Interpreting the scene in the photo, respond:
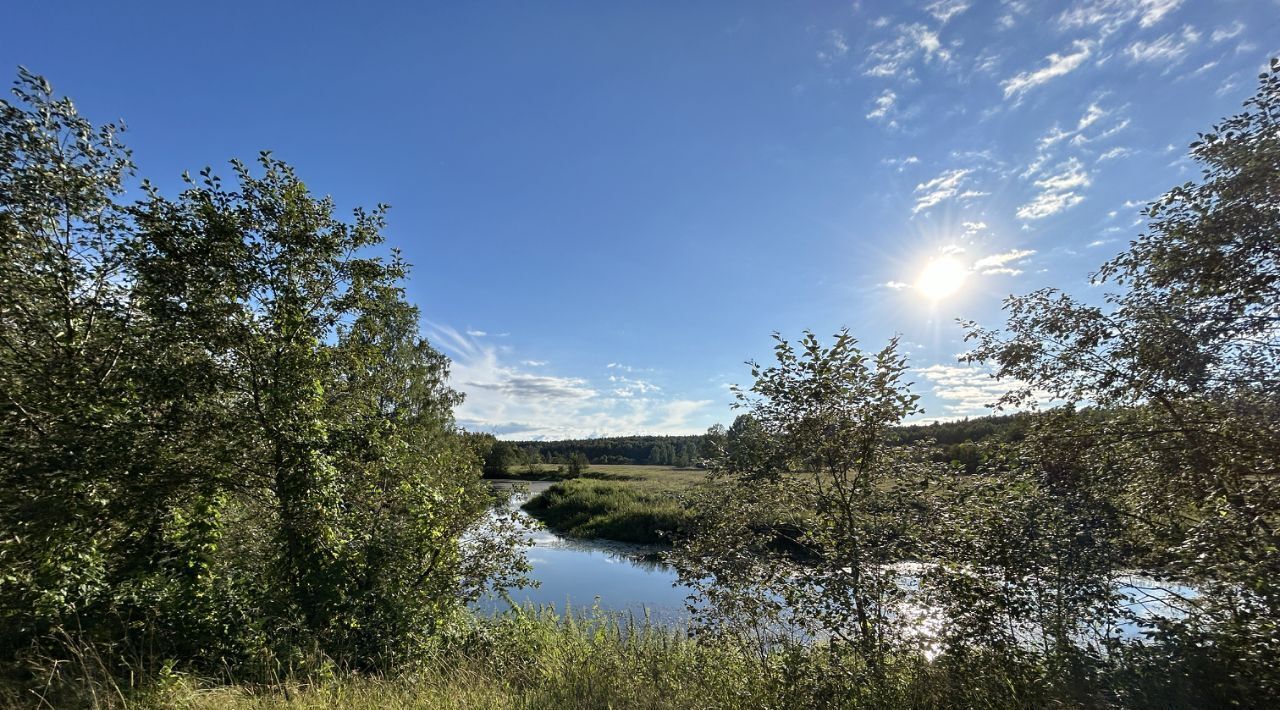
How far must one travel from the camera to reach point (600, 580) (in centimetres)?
1836

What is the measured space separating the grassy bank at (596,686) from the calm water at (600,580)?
442 centimetres

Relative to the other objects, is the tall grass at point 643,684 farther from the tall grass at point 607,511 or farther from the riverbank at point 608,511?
the tall grass at point 607,511

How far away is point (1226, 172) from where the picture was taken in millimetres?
3631

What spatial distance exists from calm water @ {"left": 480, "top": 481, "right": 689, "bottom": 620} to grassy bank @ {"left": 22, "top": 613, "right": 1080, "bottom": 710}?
4.42 m

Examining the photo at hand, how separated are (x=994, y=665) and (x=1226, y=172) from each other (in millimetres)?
4095

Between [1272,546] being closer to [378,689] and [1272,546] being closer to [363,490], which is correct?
[378,689]

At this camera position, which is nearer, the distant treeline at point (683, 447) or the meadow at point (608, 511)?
the distant treeline at point (683, 447)

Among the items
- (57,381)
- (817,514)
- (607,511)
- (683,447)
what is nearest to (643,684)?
(817,514)

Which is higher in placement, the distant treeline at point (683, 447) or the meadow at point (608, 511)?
the distant treeline at point (683, 447)

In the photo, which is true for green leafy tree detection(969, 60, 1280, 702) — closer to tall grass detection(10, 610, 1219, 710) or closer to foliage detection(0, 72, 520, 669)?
tall grass detection(10, 610, 1219, 710)

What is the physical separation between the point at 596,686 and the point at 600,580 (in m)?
14.4

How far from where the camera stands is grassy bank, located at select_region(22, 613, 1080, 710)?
157 inches

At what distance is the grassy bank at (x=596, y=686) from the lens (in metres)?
3.99

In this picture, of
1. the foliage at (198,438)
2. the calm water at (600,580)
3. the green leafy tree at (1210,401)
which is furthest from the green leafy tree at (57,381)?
the green leafy tree at (1210,401)
